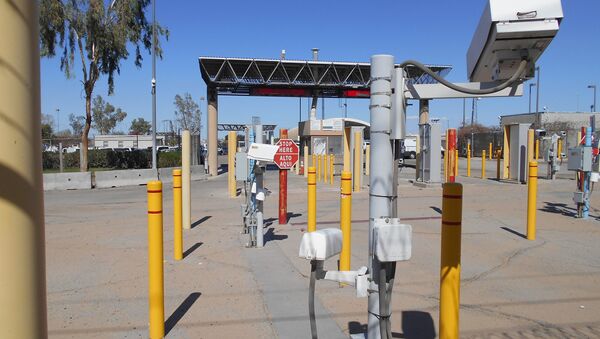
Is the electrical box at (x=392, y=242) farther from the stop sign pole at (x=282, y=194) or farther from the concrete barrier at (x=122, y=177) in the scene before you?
the concrete barrier at (x=122, y=177)

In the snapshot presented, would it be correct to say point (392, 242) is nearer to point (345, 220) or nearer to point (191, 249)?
point (345, 220)

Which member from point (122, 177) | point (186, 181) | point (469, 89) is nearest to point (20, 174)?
point (469, 89)

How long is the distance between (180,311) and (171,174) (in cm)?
2134

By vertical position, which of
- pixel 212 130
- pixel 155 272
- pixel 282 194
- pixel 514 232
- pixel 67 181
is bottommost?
pixel 514 232

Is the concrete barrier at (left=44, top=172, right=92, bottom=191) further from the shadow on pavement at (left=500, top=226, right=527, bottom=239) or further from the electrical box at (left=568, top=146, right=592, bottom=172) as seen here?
the electrical box at (left=568, top=146, right=592, bottom=172)

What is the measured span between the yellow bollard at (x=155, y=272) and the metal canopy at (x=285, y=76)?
24068 mm

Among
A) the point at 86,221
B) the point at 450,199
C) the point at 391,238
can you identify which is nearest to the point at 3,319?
the point at 391,238

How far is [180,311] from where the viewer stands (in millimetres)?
4980

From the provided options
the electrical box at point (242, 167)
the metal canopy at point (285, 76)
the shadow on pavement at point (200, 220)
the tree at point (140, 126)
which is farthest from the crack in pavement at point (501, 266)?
the tree at point (140, 126)

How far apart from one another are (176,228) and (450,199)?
15.5 ft

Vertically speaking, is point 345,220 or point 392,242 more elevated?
point 392,242

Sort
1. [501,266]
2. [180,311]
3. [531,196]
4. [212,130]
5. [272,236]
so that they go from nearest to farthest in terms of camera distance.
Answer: [180,311] → [501,266] → [531,196] → [272,236] → [212,130]

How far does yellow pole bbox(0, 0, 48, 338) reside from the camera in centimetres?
190

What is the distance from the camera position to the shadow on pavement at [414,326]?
430cm
